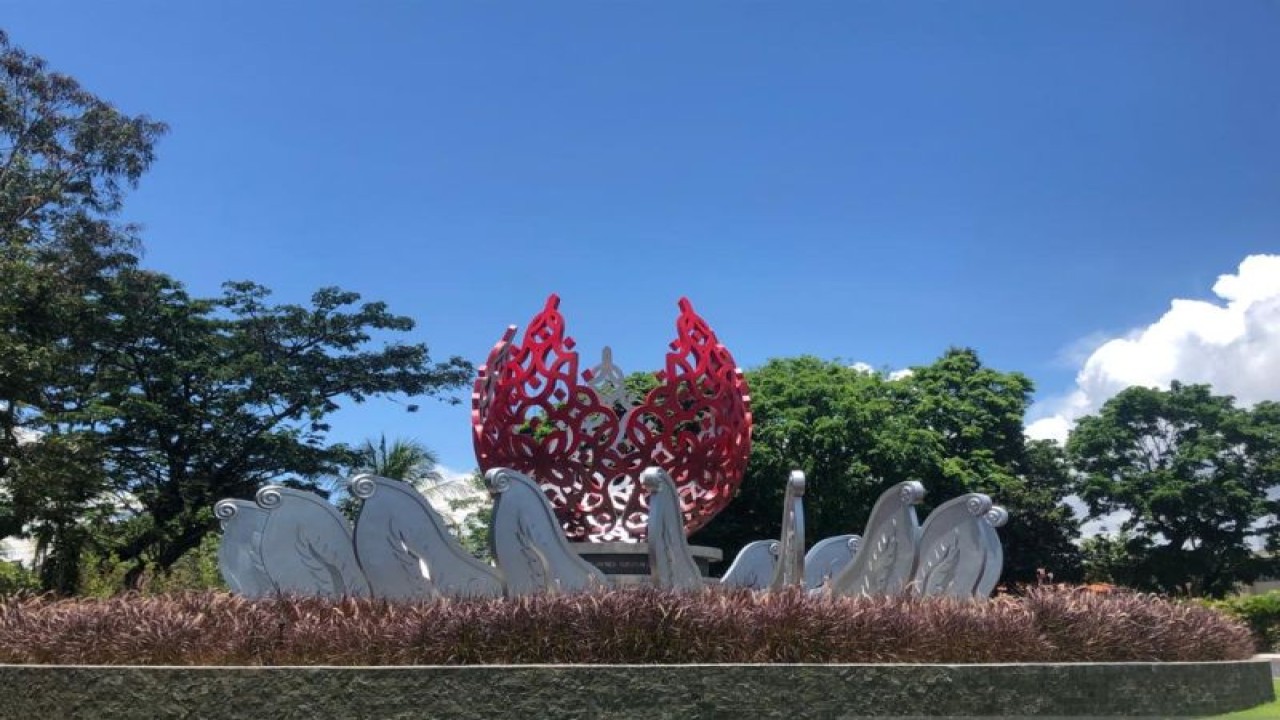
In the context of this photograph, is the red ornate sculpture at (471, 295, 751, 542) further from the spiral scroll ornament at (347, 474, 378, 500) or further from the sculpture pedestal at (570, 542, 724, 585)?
the spiral scroll ornament at (347, 474, 378, 500)

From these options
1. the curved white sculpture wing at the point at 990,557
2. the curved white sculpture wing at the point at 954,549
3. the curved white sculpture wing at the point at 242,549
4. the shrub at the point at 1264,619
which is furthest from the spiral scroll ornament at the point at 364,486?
the shrub at the point at 1264,619

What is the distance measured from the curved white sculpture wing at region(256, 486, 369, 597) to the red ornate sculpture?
7.76 ft

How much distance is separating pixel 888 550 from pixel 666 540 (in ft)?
6.98

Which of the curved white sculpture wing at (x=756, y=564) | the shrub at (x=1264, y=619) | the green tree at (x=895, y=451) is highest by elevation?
the green tree at (x=895, y=451)

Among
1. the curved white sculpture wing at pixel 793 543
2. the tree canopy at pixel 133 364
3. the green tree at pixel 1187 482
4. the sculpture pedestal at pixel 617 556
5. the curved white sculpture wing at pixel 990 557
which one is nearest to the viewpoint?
the curved white sculpture wing at pixel 793 543

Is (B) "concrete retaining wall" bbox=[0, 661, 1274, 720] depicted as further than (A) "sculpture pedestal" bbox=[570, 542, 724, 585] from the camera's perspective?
No

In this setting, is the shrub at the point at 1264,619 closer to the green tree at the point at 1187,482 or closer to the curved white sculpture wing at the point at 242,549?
the green tree at the point at 1187,482

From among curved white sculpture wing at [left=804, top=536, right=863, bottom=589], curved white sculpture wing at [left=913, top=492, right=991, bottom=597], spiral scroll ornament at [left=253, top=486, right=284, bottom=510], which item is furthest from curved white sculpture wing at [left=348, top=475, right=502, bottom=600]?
curved white sculpture wing at [left=804, top=536, right=863, bottom=589]

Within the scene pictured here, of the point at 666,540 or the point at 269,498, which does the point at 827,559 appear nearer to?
the point at 666,540

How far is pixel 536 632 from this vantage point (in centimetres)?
728

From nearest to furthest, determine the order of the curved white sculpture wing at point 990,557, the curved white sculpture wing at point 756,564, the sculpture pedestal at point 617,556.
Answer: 1. the curved white sculpture wing at point 990,557
2. the sculpture pedestal at point 617,556
3. the curved white sculpture wing at point 756,564

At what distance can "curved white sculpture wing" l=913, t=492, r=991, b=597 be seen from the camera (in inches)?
399

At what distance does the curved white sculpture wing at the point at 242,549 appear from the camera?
9.48 meters

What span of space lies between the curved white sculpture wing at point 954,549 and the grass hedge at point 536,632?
1591 mm
